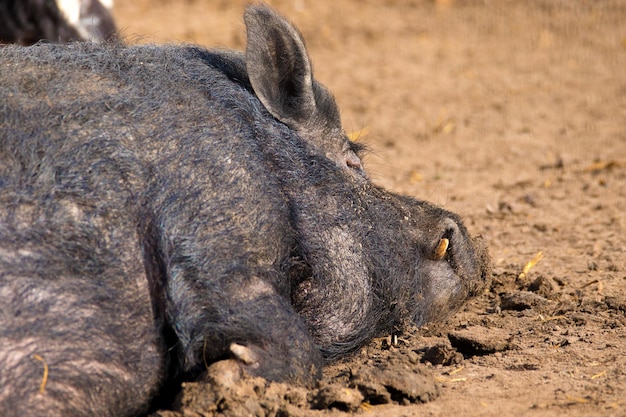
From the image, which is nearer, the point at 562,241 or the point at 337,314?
the point at 337,314

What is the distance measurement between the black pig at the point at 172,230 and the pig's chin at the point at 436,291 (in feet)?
0.09

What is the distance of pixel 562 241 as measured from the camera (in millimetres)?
5613

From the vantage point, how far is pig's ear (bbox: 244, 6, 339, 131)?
13.0 ft

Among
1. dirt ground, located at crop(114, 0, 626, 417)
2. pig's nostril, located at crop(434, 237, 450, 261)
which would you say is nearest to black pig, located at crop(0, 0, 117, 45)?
dirt ground, located at crop(114, 0, 626, 417)

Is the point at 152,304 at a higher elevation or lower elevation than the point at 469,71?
higher

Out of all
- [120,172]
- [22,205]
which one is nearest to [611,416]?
[120,172]

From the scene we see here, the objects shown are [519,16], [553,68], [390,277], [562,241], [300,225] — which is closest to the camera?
[300,225]

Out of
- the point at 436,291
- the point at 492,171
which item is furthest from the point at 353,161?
the point at 492,171

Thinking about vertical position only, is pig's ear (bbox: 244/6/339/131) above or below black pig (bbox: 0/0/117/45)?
above

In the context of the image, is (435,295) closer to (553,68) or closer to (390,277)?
(390,277)

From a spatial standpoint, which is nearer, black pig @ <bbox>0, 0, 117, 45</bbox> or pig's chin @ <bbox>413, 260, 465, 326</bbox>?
pig's chin @ <bbox>413, 260, 465, 326</bbox>

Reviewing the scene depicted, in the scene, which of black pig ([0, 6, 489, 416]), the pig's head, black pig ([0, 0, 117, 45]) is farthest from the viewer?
black pig ([0, 0, 117, 45])

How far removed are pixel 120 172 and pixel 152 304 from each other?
0.52 metres

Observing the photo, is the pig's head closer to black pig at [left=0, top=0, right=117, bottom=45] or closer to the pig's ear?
the pig's ear
